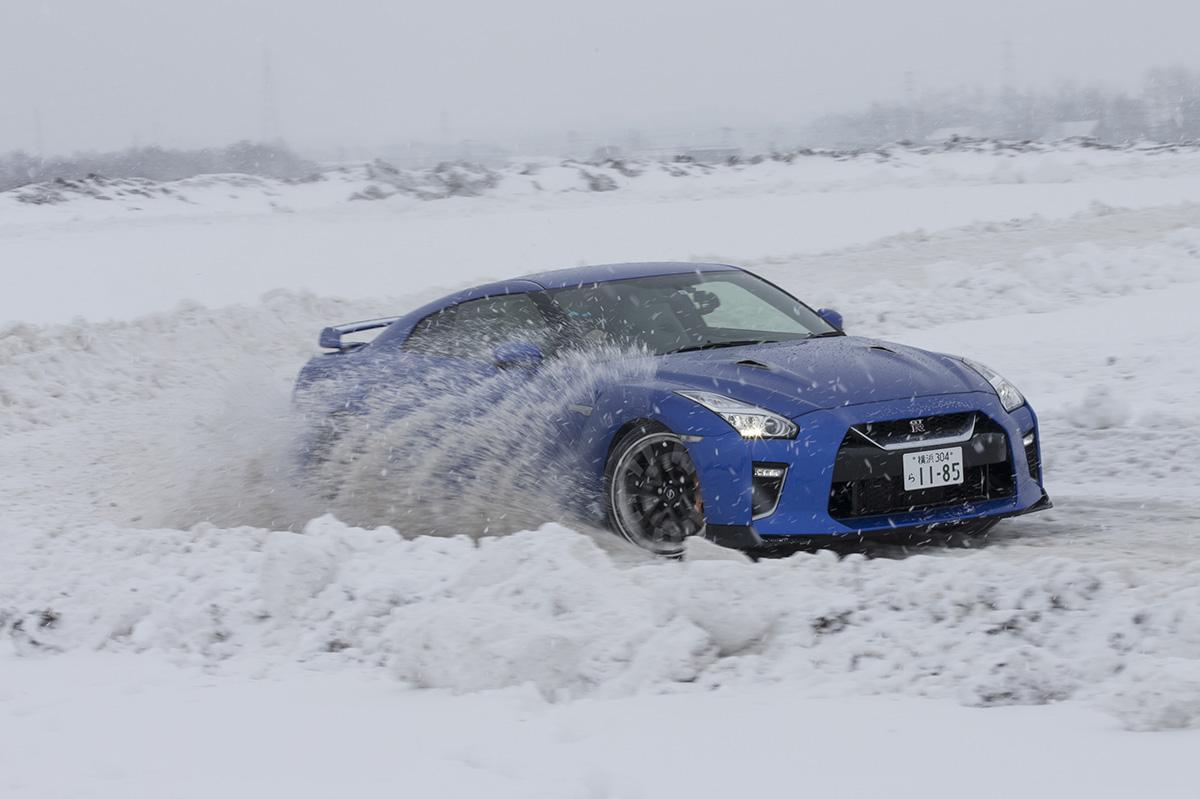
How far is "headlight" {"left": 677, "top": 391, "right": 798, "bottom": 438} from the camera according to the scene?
18.7ft

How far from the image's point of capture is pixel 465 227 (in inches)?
933

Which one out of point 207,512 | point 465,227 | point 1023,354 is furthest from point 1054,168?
point 207,512

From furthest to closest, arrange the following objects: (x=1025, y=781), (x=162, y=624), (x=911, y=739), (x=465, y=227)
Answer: (x=465, y=227)
(x=162, y=624)
(x=911, y=739)
(x=1025, y=781)

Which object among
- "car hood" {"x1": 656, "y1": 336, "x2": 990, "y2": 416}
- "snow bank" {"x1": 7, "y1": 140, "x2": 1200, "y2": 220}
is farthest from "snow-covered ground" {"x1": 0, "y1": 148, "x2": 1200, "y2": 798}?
"snow bank" {"x1": 7, "y1": 140, "x2": 1200, "y2": 220}

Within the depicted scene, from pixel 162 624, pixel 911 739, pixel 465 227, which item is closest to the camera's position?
pixel 911 739

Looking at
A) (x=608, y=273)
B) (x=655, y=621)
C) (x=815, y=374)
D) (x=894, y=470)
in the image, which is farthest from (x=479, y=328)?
(x=655, y=621)

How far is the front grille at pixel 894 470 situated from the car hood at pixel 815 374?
148 mm

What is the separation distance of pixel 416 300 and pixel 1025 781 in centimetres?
1419

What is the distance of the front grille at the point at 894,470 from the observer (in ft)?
18.6

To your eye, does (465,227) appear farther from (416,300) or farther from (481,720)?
(481,720)

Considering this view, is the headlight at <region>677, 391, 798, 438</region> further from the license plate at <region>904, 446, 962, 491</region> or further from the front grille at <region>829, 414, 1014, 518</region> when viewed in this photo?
the license plate at <region>904, 446, 962, 491</region>

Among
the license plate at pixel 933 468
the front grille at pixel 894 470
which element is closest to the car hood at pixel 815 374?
the front grille at pixel 894 470

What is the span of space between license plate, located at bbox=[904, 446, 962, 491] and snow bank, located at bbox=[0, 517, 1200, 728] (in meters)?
0.84

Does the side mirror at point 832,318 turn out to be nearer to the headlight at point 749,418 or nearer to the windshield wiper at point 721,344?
the windshield wiper at point 721,344
